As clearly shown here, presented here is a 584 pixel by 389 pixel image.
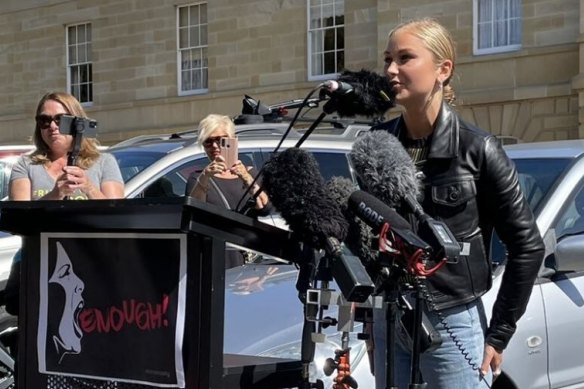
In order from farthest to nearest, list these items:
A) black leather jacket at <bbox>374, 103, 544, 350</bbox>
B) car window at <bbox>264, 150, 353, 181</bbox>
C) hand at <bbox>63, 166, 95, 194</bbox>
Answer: car window at <bbox>264, 150, 353, 181</bbox>, hand at <bbox>63, 166, 95, 194</bbox>, black leather jacket at <bbox>374, 103, 544, 350</bbox>

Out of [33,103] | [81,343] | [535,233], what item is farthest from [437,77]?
[33,103]

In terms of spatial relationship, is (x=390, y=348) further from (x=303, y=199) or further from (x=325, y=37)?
(x=325, y=37)

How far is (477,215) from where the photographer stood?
3.13 meters

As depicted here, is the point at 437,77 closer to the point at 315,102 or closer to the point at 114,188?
the point at 315,102

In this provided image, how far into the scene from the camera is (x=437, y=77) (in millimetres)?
3156

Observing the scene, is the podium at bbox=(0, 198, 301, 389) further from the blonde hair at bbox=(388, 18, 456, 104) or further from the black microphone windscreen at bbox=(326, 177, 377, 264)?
the blonde hair at bbox=(388, 18, 456, 104)

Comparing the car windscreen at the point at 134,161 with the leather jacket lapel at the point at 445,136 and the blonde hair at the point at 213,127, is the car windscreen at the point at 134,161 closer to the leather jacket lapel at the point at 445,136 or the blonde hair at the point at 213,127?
the blonde hair at the point at 213,127

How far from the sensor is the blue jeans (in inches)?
121

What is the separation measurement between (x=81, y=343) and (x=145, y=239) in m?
0.40

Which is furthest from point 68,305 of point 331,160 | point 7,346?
point 331,160

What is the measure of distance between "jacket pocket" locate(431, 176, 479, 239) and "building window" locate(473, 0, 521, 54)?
1648 centimetres

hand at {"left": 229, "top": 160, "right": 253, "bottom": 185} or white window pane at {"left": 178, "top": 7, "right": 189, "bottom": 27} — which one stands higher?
white window pane at {"left": 178, "top": 7, "right": 189, "bottom": 27}

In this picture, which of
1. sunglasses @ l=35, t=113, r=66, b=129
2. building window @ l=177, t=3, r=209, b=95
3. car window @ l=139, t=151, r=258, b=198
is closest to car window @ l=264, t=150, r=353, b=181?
car window @ l=139, t=151, r=258, b=198

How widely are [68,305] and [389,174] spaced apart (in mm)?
1062
